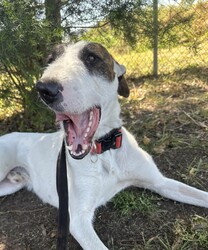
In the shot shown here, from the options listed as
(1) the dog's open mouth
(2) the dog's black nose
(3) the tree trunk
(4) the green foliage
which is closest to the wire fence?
(3) the tree trunk

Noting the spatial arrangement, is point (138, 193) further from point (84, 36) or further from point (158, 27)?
point (158, 27)

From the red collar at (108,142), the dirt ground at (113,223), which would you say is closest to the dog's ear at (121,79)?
the red collar at (108,142)

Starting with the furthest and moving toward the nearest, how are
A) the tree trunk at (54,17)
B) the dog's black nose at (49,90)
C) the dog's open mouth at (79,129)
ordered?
the tree trunk at (54,17) < the dog's open mouth at (79,129) < the dog's black nose at (49,90)

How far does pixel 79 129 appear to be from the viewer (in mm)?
2857

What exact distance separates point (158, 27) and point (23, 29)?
2319mm

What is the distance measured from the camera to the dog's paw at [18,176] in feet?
13.6

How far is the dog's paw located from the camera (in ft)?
13.6

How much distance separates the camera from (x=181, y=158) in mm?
4270

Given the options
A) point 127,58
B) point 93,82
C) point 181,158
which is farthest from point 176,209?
point 127,58

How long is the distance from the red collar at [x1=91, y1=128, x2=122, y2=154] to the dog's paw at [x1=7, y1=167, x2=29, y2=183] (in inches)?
45.5

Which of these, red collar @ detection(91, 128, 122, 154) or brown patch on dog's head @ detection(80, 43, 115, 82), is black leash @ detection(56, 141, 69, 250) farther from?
brown patch on dog's head @ detection(80, 43, 115, 82)

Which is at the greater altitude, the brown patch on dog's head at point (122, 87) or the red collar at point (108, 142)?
the brown patch on dog's head at point (122, 87)

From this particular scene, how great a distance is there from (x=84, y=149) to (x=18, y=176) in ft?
5.32

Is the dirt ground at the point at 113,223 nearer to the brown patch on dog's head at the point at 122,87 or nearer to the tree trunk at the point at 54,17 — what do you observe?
the brown patch on dog's head at the point at 122,87
